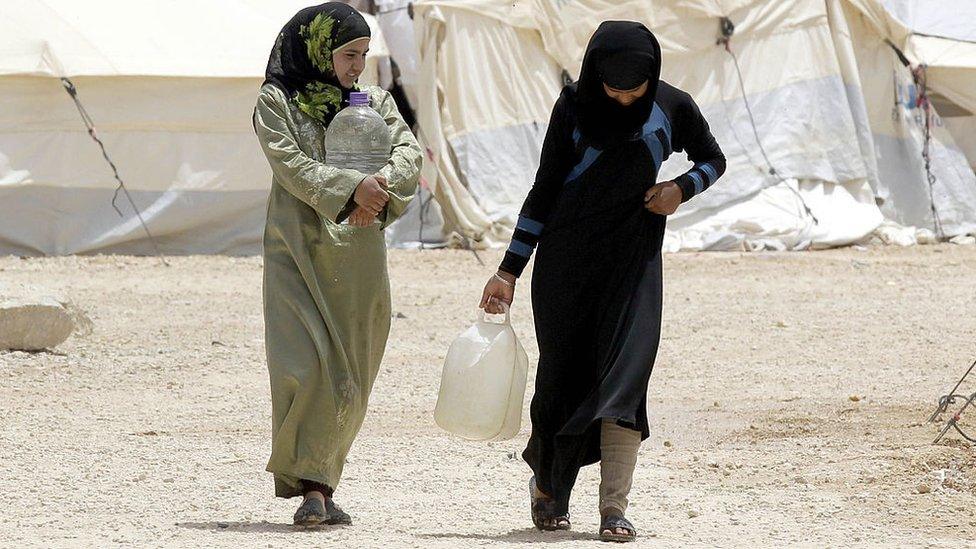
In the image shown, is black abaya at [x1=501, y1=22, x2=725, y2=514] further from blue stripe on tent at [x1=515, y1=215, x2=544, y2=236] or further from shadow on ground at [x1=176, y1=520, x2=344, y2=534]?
shadow on ground at [x1=176, y1=520, x2=344, y2=534]

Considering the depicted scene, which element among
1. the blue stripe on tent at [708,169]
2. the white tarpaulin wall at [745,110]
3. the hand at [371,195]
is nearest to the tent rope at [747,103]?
the white tarpaulin wall at [745,110]

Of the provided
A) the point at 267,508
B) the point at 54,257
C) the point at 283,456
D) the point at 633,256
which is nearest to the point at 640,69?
the point at 633,256

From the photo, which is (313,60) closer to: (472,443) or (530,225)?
(530,225)

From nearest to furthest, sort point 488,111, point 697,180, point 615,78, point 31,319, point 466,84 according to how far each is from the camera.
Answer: point 615,78 → point 697,180 → point 31,319 → point 466,84 → point 488,111

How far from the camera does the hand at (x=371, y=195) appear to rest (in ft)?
13.1

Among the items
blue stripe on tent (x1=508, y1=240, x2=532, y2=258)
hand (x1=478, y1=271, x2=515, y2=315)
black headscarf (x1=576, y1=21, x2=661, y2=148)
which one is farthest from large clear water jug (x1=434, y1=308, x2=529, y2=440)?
black headscarf (x1=576, y1=21, x2=661, y2=148)

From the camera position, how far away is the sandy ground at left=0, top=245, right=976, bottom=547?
4402 mm

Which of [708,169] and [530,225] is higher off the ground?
[708,169]

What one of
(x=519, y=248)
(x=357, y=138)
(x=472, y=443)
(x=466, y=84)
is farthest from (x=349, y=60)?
(x=466, y=84)

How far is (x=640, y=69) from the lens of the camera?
3.89m

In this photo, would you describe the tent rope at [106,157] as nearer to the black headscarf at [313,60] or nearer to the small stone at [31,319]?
the small stone at [31,319]

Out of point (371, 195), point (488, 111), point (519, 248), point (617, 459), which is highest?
point (371, 195)

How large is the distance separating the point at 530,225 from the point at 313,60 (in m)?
0.68

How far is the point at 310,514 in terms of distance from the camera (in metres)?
4.16
